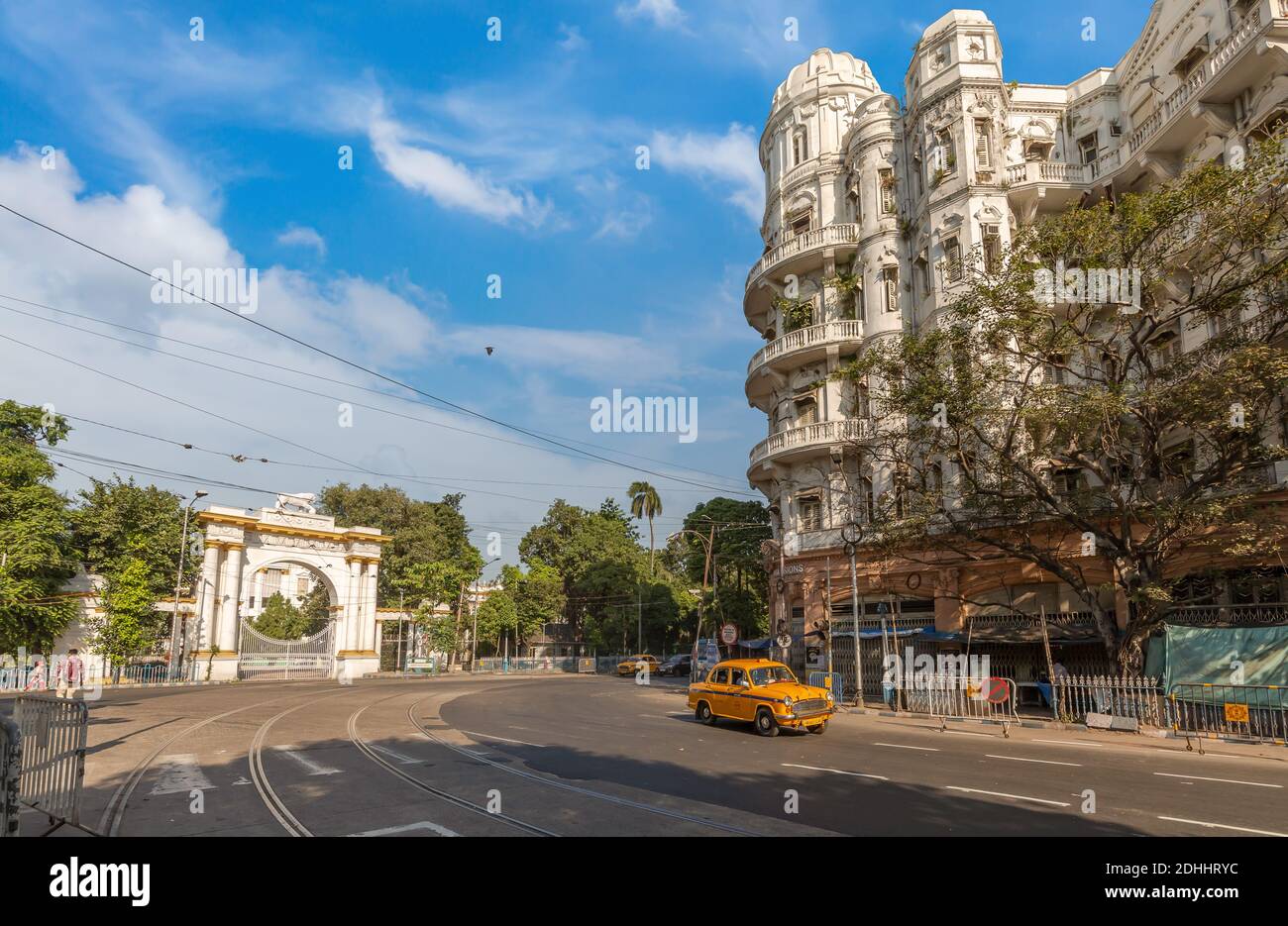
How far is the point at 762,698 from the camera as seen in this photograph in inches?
696

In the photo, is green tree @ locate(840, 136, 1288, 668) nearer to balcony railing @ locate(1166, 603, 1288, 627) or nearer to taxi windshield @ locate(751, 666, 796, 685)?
balcony railing @ locate(1166, 603, 1288, 627)

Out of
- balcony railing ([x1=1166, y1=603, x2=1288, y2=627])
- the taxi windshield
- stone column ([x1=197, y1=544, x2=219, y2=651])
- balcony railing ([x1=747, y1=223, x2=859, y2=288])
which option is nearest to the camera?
the taxi windshield

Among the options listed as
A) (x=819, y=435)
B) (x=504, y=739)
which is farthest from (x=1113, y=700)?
(x=819, y=435)

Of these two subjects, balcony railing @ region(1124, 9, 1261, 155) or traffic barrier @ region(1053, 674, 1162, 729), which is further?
balcony railing @ region(1124, 9, 1261, 155)

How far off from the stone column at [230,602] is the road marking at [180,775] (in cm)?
3286

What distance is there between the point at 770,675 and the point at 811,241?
22149 millimetres

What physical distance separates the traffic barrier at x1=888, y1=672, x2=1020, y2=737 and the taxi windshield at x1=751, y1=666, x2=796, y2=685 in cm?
481

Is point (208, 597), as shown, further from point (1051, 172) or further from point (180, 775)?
point (1051, 172)

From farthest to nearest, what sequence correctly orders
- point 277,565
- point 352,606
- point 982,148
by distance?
point 277,565 < point 352,606 < point 982,148

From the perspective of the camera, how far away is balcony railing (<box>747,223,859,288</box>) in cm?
3369

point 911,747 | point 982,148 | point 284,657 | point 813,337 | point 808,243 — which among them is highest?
point 982,148

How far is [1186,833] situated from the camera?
7.93 meters

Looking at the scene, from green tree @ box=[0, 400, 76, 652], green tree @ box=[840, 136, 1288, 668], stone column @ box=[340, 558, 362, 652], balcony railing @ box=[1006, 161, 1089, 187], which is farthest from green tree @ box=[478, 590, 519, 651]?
balcony railing @ box=[1006, 161, 1089, 187]

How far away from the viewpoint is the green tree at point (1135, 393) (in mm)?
17750
